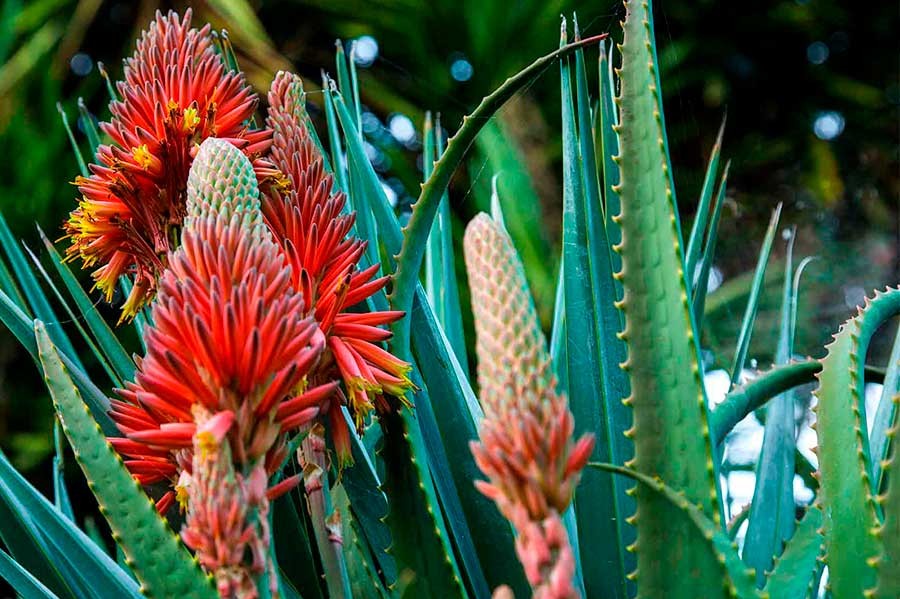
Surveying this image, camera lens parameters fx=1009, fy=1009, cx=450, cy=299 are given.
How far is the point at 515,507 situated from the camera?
251 mm

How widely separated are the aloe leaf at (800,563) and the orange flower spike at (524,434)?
0.30 meters

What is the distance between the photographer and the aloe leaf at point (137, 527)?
0.38 m

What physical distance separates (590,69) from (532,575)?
4.40ft

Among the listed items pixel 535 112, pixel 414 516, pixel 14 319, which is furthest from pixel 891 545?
pixel 535 112

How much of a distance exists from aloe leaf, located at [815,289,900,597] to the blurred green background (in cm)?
59

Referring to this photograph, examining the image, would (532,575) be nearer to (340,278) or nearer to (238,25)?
(340,278)

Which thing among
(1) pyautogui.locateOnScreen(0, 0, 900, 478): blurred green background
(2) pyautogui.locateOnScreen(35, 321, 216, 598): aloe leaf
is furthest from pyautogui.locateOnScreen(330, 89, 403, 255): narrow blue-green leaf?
(1) pyautogui.locateOnScreen(0, 0, 900, 478): blurred green background

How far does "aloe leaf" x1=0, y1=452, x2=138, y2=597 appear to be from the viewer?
0.49m

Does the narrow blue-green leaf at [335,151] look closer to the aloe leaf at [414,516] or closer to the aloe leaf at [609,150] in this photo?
the aloe leaf at [609,150]

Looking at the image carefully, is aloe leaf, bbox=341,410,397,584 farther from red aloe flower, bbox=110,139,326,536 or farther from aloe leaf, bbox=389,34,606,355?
red aloe flower, bbox=110,139,326,536

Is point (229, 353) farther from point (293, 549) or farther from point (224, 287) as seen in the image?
point (293, 549)

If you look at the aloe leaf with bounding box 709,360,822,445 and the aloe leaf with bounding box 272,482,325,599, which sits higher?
the aloe leaf with bounding box 709,360,822,445

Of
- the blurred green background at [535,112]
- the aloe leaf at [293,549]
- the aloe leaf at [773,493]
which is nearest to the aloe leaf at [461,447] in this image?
the aloe leaf at [293,549]

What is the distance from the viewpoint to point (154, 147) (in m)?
0.50
